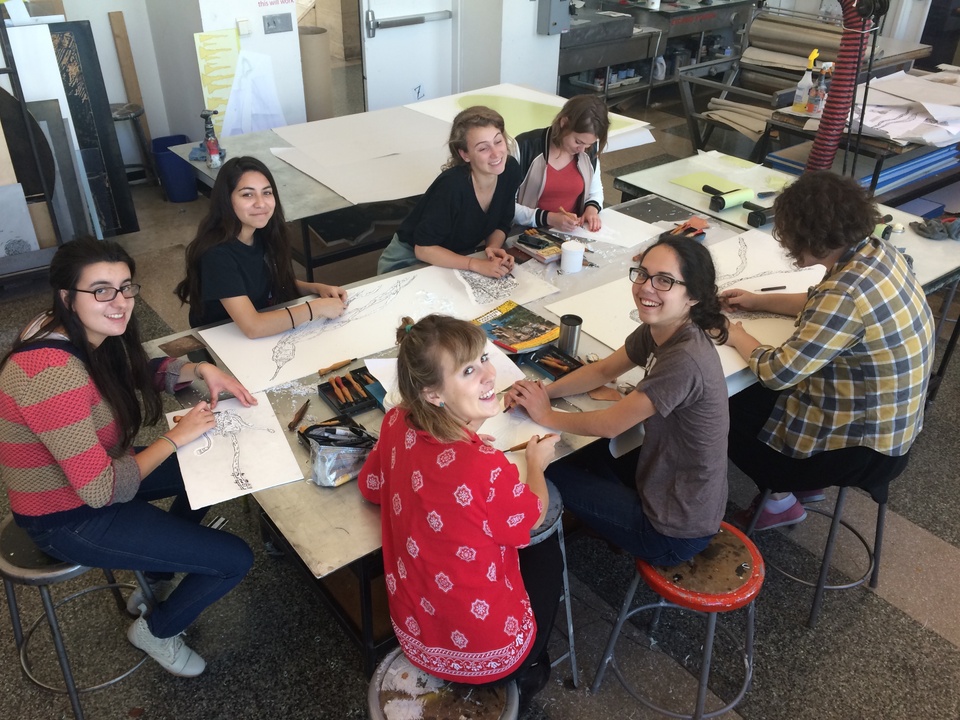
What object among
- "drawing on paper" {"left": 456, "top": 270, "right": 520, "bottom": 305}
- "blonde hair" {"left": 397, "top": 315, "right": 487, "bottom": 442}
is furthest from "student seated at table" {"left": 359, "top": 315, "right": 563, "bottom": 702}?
"drawing on paper" {"left": 456, "top": 270, "right": 520, "bottom": 305}

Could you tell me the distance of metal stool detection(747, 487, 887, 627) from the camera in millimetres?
2096

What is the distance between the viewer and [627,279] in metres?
2.43

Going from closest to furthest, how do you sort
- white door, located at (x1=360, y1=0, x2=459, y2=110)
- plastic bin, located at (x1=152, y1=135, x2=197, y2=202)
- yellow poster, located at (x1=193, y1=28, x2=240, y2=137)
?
yellow poster, located at (x1=193, y1=28, x2=240, y2=137), plastic bin, located at (x1=152, y1=135, x2=197, y2=202), white door, located at (x1=360, y1=0, x2=459, y2=110)

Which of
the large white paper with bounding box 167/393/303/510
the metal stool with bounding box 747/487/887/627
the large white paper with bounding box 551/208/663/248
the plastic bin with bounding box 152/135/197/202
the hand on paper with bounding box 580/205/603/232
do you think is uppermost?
the hand on paper with bounding box 580/205/603/232

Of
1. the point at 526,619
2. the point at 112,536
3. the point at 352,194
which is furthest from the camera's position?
the point at 352,194

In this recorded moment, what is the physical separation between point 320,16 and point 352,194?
635 cm

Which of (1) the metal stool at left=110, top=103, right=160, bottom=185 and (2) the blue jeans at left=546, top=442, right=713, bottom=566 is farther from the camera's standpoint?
(1) the metal stool at left=110, top=103, right=160, bottom=185

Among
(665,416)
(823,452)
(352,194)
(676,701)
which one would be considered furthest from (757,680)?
→ (352,194)

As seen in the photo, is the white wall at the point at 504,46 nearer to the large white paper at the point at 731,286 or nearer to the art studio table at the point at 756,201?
the art studio table at the point at 756,201

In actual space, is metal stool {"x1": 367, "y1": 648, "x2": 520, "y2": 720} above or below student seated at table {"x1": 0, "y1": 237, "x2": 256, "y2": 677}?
below

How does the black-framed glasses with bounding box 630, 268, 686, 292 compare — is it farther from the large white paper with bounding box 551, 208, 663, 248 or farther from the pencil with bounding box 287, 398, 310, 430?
the large white paper with bounding box 551, 208, 663, 248

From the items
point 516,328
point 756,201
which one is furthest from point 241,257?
point 756,201

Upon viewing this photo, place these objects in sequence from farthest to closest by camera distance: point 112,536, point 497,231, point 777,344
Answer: point 497,231
point 777,344
point 112,536

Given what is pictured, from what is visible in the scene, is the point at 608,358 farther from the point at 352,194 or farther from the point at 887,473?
the point at 352,194
